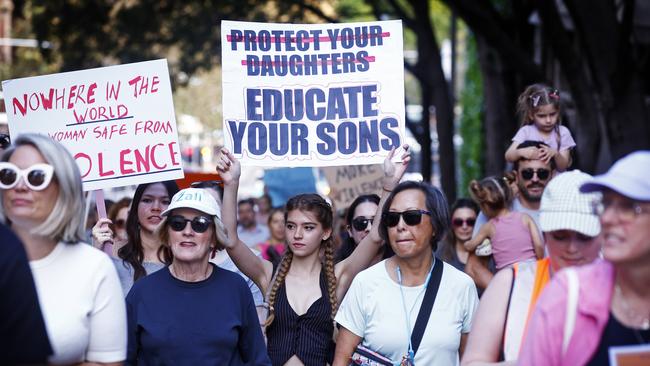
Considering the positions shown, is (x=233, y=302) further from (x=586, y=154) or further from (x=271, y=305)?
(x=586, y=154)

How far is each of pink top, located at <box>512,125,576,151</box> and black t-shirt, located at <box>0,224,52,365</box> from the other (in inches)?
198

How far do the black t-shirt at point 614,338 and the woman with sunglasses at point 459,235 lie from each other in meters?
5.05

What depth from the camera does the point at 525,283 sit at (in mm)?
4262

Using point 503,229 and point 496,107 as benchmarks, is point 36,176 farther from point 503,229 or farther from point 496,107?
point 496,107

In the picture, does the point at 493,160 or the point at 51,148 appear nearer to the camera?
the point at 51,148

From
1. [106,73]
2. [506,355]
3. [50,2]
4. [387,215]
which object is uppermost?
[50,2]

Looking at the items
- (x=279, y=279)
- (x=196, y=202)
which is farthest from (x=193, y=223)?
(x=279, y=279)

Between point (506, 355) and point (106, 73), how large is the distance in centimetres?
429

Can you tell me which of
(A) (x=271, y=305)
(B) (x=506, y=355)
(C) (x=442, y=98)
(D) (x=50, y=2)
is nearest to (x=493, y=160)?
(C) (x=442, y=98)

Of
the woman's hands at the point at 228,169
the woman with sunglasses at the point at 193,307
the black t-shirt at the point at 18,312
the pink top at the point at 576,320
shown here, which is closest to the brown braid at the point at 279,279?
the woman's hands at the point at 228,169

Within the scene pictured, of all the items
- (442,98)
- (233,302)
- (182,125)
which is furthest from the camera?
(182,125)

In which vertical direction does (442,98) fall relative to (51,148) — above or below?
above

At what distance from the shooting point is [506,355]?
14.0 feet

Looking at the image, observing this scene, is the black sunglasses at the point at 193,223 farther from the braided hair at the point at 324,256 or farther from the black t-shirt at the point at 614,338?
the black t-shirt at the point at 614,338
